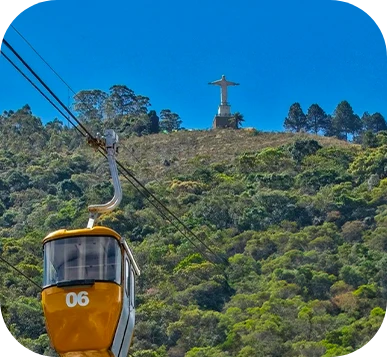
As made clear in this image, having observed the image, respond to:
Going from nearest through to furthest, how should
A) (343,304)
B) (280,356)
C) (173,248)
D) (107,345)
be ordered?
(107,345) < (280,356) < (343,304) < (173,248)

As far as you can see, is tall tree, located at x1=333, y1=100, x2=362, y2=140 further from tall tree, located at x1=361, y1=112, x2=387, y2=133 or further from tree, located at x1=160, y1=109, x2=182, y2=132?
tree, located at x1=160, y1=109, x2=182, y2=132

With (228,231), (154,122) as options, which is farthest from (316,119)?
(228,231)

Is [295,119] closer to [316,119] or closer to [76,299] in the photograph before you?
[316,119]

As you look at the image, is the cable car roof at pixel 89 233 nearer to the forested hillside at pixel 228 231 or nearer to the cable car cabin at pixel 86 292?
the cable car cabin at pixel 86 292

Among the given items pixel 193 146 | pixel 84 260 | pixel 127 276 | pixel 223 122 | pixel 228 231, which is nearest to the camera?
pixel 84 260

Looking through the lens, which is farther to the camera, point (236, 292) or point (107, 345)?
point (236, 292)

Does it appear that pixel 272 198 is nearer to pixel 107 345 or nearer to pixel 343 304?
pixel 343 304

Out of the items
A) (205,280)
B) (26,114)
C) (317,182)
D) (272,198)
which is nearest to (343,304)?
(205,280)
